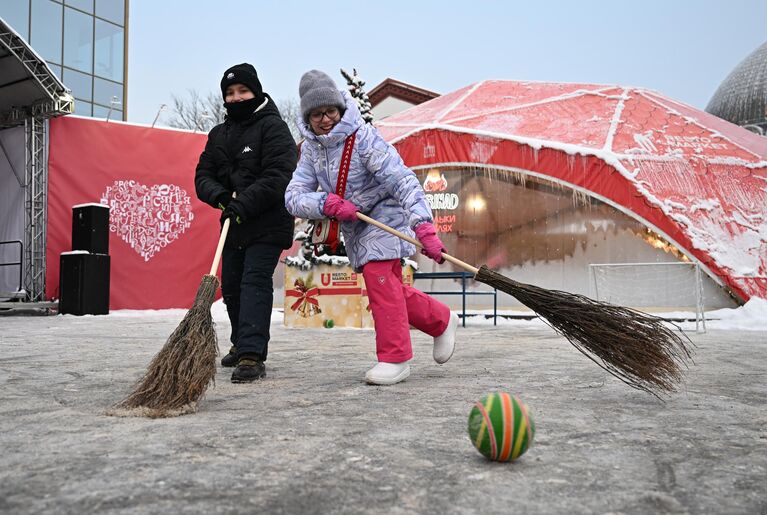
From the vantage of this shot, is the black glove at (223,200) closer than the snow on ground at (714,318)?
Yes

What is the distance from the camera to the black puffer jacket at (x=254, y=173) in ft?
12.0

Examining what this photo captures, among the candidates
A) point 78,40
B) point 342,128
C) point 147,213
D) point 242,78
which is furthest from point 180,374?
point 78,40

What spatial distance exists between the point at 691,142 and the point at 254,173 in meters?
8.20

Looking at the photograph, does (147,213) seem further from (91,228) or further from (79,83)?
(79,83)

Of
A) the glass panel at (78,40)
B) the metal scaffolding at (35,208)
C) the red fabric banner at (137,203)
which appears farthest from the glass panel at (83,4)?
the metal scaffolding at (35,208)

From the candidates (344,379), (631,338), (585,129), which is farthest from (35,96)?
(631,338)

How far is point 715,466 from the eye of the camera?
1874 mm

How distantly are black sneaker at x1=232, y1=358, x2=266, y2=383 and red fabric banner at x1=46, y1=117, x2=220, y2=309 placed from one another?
8617 mm

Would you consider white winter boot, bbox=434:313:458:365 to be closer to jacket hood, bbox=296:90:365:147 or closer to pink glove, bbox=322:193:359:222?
pink glove, bbox=322:193:359:222

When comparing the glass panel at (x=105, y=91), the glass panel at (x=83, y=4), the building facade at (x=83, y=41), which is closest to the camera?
the building facade at (x=83, y=41)

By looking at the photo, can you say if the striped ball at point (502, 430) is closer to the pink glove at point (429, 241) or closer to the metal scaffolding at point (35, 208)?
the pink glove at point (429, 241)

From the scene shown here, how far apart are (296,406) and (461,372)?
4.46ft

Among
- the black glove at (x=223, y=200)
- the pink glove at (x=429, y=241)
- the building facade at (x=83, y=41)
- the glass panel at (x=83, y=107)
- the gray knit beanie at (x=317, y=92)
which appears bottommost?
the pink glove at (x=429, y=241)

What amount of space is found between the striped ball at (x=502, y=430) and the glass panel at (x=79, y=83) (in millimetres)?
21331
